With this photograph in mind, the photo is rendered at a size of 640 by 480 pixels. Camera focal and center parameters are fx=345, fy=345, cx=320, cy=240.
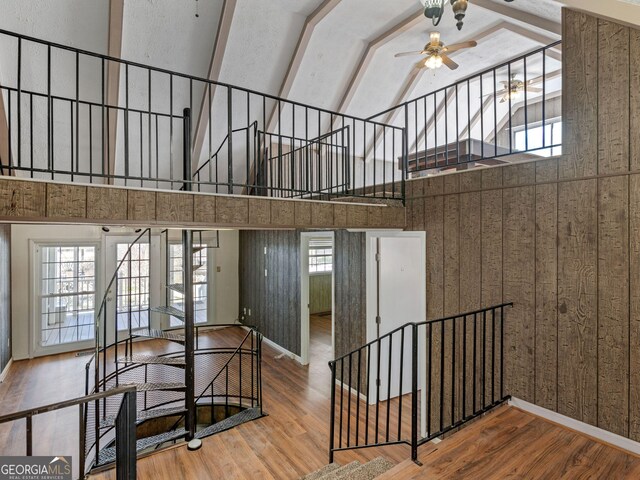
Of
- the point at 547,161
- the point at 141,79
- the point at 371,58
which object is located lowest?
the point at 547,161

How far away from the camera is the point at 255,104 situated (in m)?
5.65

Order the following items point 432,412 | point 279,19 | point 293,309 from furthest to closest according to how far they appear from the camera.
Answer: point 293,309
point 279,19
point 432,412

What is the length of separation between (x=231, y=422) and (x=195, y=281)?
14.0 feet

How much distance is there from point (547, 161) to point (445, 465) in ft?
7.49

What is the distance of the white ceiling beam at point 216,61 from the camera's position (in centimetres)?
431

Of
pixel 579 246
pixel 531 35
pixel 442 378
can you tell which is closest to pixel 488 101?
pixel 531 35

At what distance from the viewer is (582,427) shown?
8.14 feet

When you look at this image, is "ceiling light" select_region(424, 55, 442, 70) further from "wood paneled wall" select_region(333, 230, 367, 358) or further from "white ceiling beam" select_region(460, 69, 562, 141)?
"wood paneled wall" select_region(333, 230, 367, 358)

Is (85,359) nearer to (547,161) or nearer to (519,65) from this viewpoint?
(547,161)

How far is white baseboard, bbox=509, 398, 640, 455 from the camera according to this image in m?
2.29

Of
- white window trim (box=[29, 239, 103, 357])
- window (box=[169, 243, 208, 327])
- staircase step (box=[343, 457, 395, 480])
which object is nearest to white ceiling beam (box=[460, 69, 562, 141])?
staircase step (box=[343, 457, 395, 480])

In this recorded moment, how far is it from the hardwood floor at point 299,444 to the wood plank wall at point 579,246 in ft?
1.21

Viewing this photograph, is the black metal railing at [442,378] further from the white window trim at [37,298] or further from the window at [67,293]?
the white window trim at [37,298]

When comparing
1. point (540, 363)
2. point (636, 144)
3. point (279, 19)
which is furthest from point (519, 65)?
point (540, 363)
